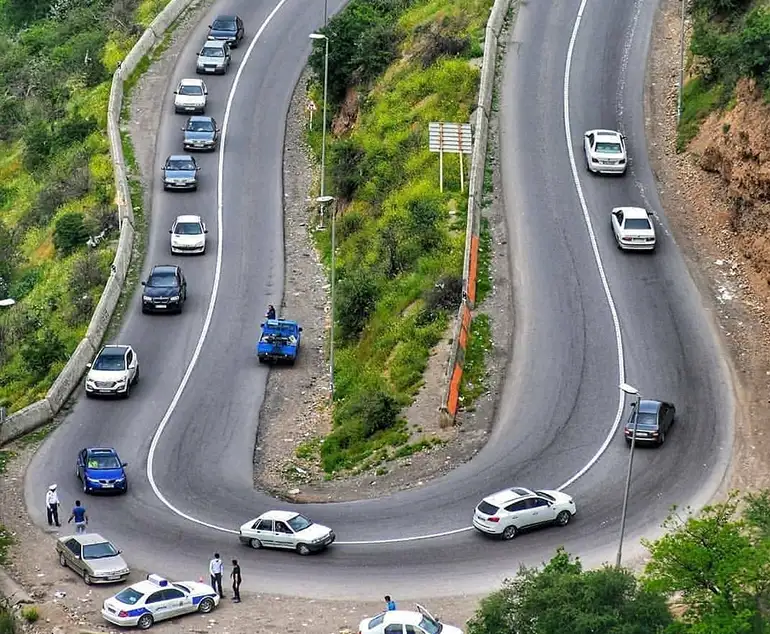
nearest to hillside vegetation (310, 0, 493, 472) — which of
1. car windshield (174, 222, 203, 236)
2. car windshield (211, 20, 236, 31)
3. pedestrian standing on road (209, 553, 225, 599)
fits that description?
car windshield (174, 222, 203, 236)

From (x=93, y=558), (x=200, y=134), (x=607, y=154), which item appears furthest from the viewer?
(x=200, y=134)

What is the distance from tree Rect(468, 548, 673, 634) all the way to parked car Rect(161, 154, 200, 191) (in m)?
45.3

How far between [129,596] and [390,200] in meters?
33.0

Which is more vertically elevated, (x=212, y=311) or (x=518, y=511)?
(x=212, y=311)

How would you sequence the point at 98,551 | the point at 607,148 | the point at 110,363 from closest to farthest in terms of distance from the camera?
the point at 98,551 < the point at 110,363 < the point at 607,148

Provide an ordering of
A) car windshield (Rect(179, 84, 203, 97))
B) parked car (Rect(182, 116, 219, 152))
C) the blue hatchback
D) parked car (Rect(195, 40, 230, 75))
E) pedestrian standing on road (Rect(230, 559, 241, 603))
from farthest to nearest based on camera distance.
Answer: parked car (Rect(195, 40, 230, 75)) < car windshield (Rect(179, 84, 203, 97)) < parked car (Rect(182, 116, 219, 152)) < the blue hatchback < pedestrian standing on road (Rect(230, 559, 241, 603))

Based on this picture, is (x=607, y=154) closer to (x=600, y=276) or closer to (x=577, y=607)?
(x=600, y=276)

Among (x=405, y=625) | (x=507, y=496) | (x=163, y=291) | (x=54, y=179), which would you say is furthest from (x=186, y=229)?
(x=405, y=625)

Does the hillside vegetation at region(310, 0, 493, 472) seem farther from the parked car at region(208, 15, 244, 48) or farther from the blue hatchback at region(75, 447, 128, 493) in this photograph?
the blue hatchback at region(75, 447, 128, 493)

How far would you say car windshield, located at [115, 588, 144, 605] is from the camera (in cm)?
4156

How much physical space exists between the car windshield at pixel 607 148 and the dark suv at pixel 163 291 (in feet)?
63.8

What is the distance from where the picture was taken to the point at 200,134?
8231cm

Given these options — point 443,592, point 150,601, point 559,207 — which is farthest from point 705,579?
point 559,207

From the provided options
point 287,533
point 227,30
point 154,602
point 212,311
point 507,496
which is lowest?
point 154,602
